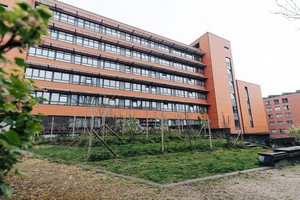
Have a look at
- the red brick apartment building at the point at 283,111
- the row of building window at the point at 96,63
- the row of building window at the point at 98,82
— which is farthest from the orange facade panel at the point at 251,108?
the red brick apartment building at the point at 283,111

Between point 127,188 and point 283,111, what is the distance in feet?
237

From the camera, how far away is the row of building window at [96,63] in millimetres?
23503

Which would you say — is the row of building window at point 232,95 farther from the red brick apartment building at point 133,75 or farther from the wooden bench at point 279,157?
the wooden bench at point 279,157

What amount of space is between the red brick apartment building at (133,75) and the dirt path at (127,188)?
11920 mm

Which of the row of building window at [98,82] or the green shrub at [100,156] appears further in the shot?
the row of building window at [98,82]

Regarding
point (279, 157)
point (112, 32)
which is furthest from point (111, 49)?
point (279, 157)

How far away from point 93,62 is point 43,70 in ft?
24.3

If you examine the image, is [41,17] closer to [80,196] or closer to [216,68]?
[80,196]

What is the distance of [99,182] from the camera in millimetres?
4480

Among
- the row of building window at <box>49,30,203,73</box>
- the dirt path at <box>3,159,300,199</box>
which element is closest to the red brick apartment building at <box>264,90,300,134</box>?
the row of building window at <box>49,30,203,73</box>

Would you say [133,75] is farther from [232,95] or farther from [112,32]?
[232,95]

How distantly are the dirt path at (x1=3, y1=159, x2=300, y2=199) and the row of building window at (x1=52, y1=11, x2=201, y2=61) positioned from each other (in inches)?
959

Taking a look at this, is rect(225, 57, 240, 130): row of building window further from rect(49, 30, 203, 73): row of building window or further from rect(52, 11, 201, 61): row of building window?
rect(52, 11, 201, 61): row of building window

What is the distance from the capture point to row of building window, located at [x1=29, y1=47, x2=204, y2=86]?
2350cm
